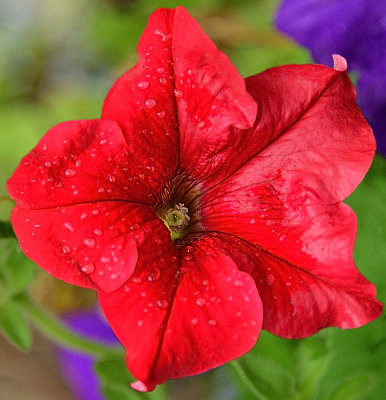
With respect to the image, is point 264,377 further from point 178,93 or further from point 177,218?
point 178,93

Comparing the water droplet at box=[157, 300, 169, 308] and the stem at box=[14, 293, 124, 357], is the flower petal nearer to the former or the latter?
the water droplet at box=[157, 300, 169, 308]

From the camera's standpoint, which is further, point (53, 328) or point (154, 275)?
point (53, 328)

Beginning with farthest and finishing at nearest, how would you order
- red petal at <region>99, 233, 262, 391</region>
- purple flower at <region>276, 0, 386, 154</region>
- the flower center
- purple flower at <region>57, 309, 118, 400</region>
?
purple flower at <region>57, 309, 118, 400</region> < purple flower at <region>276, 0, 386, 154</region> < the flower center < red petal at <region>99, 233, 262, 391</region>

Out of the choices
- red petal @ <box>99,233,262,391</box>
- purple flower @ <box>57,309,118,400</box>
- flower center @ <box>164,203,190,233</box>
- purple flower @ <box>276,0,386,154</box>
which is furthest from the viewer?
purple flower @ <box>57,309,118,400</box>

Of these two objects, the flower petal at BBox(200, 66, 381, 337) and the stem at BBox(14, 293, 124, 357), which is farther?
the stem at BBox(14, 293, 124, 357)

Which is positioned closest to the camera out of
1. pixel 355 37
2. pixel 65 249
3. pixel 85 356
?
pixel 65 249

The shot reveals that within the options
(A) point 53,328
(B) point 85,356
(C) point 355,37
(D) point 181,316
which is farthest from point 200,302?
(B) point 85,356

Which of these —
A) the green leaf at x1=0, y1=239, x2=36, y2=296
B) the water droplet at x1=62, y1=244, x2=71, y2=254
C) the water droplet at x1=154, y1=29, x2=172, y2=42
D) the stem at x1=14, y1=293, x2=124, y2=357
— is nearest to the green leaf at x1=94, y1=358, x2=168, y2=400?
the stem at x1=14, y1=293, x2=124, y2=357

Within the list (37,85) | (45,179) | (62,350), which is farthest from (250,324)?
(37,85)
